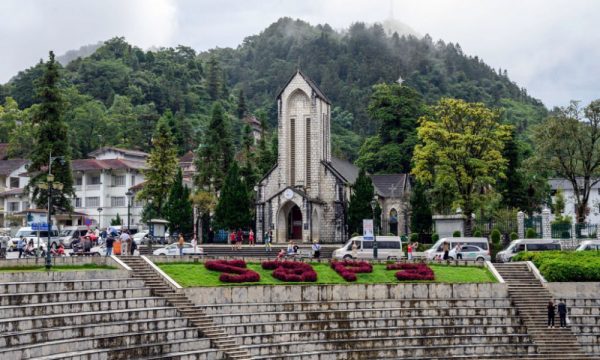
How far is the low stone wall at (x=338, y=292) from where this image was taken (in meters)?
34.5

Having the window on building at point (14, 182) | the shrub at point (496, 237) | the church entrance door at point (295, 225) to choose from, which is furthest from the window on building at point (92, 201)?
the shrub at point (496, 237)

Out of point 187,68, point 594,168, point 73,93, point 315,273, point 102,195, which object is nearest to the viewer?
point 315,273

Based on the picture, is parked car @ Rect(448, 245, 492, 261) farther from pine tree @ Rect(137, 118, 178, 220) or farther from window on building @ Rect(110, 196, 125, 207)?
window on building @ Rect(110, 196, 125, 207)

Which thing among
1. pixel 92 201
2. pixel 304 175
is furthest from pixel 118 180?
pixel 304 175

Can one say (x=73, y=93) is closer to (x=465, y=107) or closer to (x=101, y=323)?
(x=465, y=107)

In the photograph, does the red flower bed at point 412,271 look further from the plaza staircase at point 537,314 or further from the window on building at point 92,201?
the window on building at point 92,201

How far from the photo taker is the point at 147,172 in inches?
2896

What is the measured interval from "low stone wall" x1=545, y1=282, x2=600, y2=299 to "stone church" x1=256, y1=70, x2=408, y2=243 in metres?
30.2

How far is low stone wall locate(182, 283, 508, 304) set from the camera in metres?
34.5

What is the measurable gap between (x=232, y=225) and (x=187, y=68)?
11115cm

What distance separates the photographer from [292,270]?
1545 inches

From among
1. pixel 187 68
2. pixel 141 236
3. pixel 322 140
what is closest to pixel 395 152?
pixel 322 140

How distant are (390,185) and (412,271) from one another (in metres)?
42.7

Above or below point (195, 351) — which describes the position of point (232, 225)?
above
